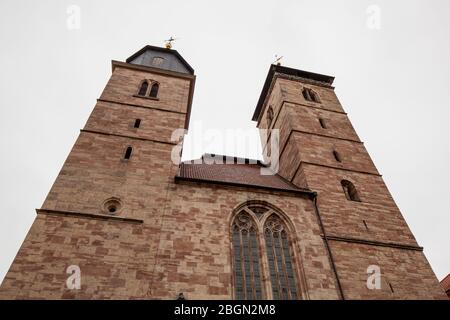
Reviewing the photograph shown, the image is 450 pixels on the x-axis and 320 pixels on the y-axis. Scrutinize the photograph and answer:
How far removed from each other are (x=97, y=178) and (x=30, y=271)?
327 centimetres

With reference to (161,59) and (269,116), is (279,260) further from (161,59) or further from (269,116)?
(161,59)

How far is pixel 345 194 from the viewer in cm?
1162

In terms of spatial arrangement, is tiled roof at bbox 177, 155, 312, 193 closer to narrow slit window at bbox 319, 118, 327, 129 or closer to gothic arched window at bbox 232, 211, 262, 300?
gothic arched window at bbox 232, 211, 262, 300

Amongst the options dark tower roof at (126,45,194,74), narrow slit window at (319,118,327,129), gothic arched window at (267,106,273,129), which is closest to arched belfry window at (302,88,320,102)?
gothic arched window at (267,106,273,129)

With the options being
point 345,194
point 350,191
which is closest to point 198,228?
point 345,194

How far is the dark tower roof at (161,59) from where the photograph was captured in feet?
56.2

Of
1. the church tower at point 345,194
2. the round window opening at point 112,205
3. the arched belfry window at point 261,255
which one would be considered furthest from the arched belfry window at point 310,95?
the round window opening at point 112,205

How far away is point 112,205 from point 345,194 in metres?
8.00

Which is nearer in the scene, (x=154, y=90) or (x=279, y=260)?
(x=279, y=260)

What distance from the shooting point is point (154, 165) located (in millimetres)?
10695

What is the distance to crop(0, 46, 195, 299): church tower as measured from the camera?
7219mm

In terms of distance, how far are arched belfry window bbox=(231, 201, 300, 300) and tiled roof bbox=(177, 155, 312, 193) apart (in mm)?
1242

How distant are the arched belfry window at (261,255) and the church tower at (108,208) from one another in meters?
2.32
